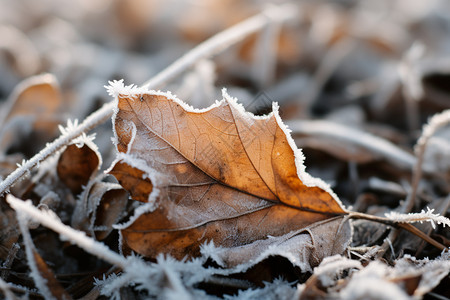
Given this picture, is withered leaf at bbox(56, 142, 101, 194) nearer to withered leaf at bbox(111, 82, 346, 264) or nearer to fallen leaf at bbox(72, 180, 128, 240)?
fallen leaf at bbox(72, 180, 128, 240)

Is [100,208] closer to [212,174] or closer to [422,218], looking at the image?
[212,174]

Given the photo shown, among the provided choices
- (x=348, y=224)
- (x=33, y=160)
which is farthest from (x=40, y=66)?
(x=348, y=224)

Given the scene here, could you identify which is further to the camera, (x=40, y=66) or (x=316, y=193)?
(x=40, y=66)

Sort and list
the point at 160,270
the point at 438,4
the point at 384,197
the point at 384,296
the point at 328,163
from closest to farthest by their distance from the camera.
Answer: the point at 384,296 → the point at 160,270 → the point at 384,197 → the point at 328,163 → the point at 438,4

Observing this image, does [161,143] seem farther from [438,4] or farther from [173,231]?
[438,4]

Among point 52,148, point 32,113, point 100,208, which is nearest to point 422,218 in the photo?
point 100,208

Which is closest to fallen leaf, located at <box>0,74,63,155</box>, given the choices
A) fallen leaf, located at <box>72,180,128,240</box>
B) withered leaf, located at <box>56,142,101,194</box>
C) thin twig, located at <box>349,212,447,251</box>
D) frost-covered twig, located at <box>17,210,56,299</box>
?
withered leaf, located at <box>56,142,101,194</box>
